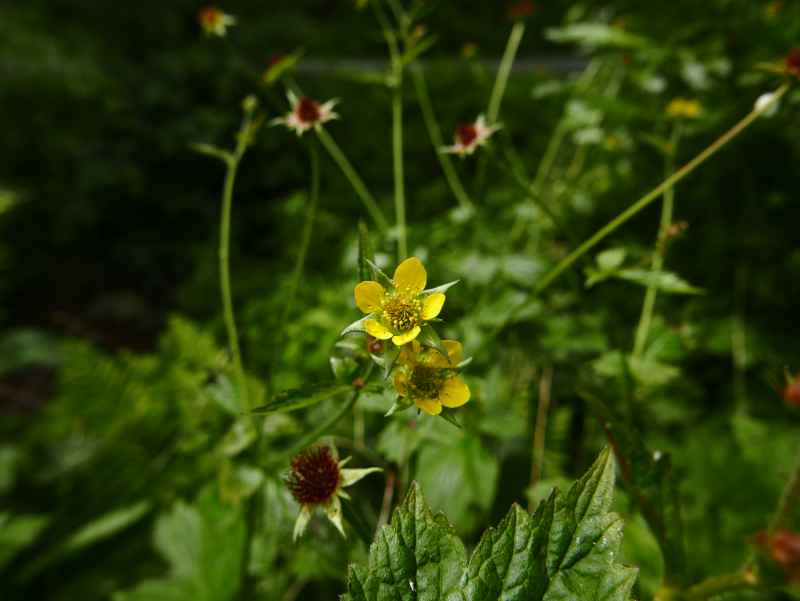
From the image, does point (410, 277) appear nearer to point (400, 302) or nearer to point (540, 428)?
point (400, 302)

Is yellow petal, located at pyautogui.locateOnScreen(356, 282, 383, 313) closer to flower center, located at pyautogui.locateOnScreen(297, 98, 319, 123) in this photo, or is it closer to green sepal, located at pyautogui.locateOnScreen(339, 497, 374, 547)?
green sepal, located at pyautogui.locateOnScreen(339, 497, 374, 547)


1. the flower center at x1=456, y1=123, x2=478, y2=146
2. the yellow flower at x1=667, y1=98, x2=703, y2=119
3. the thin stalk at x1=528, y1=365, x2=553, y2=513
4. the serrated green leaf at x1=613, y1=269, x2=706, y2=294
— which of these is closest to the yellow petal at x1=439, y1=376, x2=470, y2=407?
the serrated green leaf at x1=613, y1=269, x2=706, y2=294

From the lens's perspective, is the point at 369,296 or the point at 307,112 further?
the point at 307,112

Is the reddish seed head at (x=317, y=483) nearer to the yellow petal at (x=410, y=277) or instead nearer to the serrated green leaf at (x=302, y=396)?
the serrated green leaf at (x=302, y=396)

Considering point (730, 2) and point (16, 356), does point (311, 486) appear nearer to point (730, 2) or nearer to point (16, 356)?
point (730, 2)

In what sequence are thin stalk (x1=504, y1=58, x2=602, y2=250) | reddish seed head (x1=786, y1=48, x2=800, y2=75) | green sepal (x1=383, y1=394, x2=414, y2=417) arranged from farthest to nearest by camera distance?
1. thin stalk (x1=504, y1=58, x2=602, y2=250)
2. reddish seed head (x1=786, y1=48, x2=800, y2=75)
3. green sepal (x1=383, y1=394, x2=414, y2=417)

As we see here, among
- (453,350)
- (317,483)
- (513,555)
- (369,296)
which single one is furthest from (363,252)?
(513,555)

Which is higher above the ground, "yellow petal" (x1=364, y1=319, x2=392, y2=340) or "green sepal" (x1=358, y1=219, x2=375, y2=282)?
"green sepal" (x1=358, y1=219, x2=375, y2=282)
